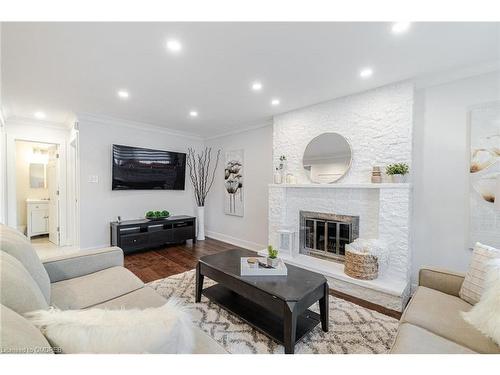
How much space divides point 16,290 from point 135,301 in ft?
2.19

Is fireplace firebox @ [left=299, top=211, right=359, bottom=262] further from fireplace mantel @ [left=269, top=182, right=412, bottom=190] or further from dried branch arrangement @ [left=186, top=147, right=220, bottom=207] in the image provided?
dried branch arrangement @ [left=186, top=147, right=220, bottom=207]

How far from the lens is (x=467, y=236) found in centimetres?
233

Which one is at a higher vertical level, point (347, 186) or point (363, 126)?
point (363, 126)

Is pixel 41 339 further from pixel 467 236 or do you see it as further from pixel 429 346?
pixel 467 236

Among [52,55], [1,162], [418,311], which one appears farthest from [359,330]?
[1,162]

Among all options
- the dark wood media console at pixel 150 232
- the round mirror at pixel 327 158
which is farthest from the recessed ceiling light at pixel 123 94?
the round mirror at pixel 327 158

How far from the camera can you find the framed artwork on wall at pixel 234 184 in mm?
4641

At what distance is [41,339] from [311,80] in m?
2.83

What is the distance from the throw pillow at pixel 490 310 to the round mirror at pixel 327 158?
182 cm

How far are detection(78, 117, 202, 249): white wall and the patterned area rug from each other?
2580mm

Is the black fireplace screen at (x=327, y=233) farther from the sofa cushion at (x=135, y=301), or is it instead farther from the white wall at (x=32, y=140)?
the white wall at (x=32, y=140)

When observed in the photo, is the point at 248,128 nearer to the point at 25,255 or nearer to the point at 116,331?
the point at 25,255

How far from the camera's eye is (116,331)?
743mm

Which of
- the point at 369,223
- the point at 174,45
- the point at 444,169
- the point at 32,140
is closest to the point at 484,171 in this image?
the point at 444,169
